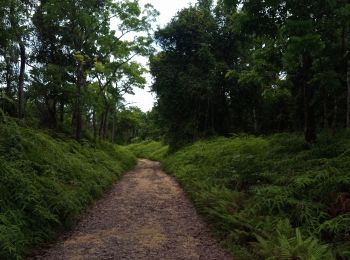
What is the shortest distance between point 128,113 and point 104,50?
16.5 meters

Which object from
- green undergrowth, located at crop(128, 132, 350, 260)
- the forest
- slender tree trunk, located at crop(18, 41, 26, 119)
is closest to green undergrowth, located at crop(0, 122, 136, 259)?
the forest

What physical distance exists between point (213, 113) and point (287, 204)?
889 inches

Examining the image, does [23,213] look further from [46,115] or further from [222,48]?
[222,48]

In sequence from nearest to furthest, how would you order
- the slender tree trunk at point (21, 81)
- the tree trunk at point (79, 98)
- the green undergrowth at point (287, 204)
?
the green undergrowth at point (287, 204) → the slender tree trunk at point (21, 81) → the tree trunk at point (79, 98)

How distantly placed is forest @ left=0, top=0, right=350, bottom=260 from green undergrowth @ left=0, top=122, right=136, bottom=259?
0.04m

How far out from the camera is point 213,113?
3022 centimetres

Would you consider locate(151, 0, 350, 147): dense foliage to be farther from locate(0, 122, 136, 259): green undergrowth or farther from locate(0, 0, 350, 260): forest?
locate(0, 122, 136, 259): green undergrowth

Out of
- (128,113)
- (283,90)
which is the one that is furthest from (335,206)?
(128,113)

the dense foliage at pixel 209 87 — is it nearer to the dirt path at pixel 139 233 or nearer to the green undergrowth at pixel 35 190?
the dirt path at pixel 139 233

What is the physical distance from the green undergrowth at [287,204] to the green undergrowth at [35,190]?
3702mm

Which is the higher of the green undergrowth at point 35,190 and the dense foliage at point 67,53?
the dense foliage at point 67,53

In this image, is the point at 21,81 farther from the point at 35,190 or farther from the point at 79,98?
the point at 35,190

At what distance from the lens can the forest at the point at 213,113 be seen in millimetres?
7406

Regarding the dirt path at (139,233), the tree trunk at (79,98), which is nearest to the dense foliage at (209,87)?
the tree trunk at (79,98)
